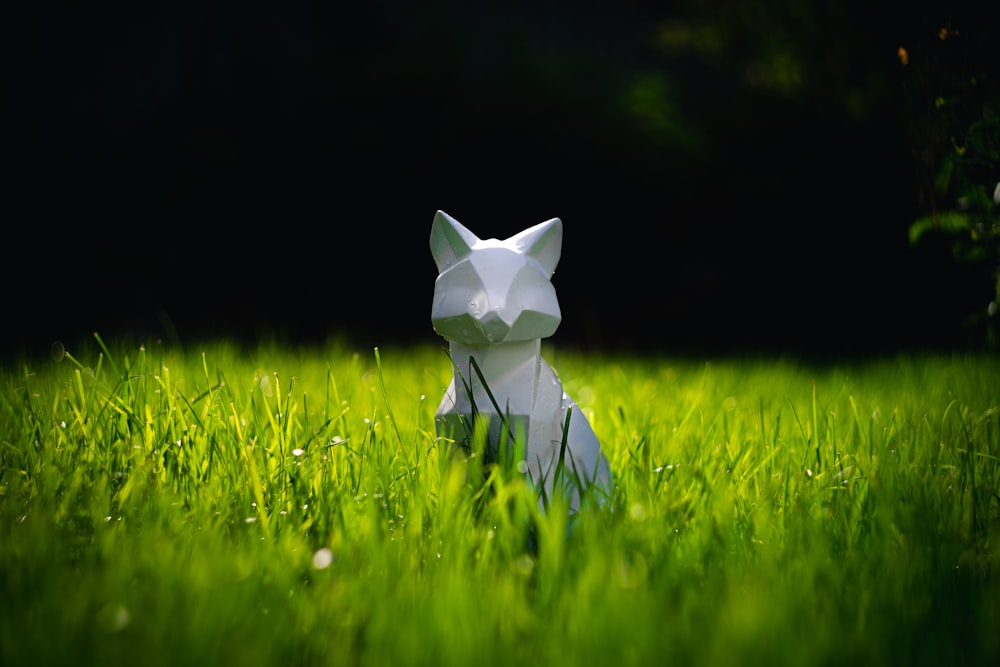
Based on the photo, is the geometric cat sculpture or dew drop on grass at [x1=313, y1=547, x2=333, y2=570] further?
the geometric cat sculpture

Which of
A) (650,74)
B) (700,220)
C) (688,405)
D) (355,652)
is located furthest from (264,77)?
(355,652)

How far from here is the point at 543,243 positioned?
1640 mm

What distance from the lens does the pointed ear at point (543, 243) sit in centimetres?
162

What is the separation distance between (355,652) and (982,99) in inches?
Answer: 76.4

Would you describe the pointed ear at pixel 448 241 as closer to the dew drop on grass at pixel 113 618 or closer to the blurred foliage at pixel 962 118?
the dew drop on grass at pixel 113 618

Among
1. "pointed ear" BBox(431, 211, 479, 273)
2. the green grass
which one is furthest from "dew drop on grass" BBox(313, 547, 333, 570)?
"pointed ear" BBox(431, 211, 479, 273)

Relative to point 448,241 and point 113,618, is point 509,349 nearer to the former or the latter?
point 448,241

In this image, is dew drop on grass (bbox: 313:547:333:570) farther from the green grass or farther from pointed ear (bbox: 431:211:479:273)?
pointed ear (bbox: 431:211:479:273)

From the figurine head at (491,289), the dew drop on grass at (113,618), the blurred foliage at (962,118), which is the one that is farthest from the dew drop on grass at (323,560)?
the blurred foliage at (962,118)

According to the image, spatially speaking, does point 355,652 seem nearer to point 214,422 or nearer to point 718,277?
point 214,422

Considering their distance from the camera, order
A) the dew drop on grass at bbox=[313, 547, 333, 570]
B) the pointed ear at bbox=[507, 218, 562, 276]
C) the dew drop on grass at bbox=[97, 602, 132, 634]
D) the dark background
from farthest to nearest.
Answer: the dark background, the pointed ear at bbox=[507, 218, 562, 276], the dew drop on grass at bbox=[313, 547, 333, 570], the dew drop on grass at bbox=[97, 602, 132, 634]

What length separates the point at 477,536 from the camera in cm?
143

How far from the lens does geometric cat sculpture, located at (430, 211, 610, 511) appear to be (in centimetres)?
152

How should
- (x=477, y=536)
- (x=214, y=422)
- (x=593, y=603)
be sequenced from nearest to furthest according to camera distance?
(x=593, y=603) → (x=477, y=536) → (x=214, y=422)
